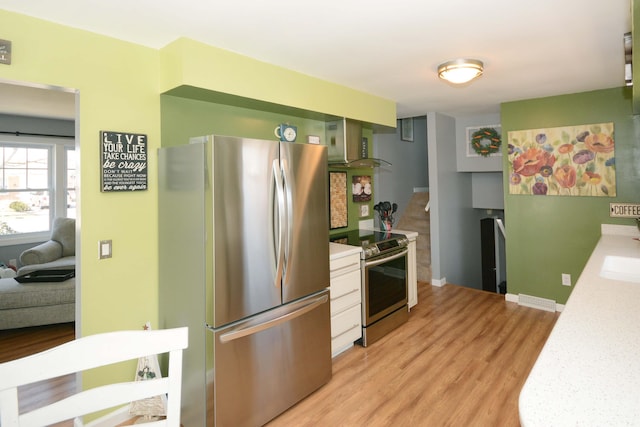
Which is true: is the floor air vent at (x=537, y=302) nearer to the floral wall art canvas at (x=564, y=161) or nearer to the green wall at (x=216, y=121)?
the floral wall art canvas at (x=564, y=161)

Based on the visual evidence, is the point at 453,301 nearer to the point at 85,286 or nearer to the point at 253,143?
the point at 253,143

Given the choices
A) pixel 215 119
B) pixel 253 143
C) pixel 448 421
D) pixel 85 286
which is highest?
pixel 215 119

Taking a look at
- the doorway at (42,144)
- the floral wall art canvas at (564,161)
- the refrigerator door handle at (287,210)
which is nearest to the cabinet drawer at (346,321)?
the refrigerator door handle at (287,210)

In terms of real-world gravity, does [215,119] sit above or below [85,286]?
above

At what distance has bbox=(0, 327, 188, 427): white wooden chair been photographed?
966 millimetres

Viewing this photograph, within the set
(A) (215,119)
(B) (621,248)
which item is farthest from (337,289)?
(B) (621,248)

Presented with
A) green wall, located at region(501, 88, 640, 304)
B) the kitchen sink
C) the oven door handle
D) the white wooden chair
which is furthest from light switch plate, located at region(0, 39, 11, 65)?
green wall, located at region(501, 88, 640, 304)

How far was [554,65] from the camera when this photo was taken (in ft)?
9.41

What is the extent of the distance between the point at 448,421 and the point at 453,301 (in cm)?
232

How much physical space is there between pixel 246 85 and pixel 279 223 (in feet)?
3.46

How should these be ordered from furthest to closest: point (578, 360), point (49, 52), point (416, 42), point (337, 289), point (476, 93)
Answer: point (476, 93) → point (337, 289) → point (416, 42) → point (49, 52) → point (578, 360)

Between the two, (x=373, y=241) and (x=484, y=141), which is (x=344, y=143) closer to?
(x=373, y=241)

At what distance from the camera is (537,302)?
13.4 feet

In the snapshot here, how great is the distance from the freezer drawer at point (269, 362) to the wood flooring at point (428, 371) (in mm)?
145
